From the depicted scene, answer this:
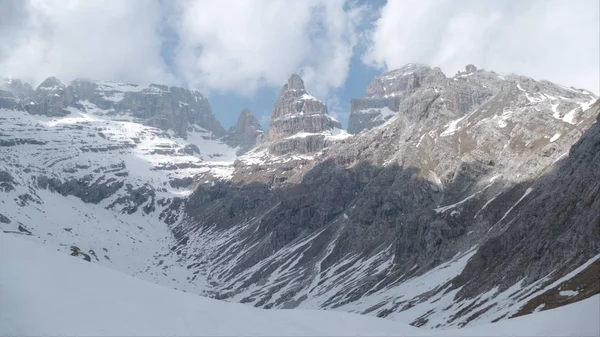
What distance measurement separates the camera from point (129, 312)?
81.9ft

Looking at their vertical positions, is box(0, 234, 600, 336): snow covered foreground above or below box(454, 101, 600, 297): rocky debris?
above

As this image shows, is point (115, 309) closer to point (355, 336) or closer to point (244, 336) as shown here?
point (244, 336)

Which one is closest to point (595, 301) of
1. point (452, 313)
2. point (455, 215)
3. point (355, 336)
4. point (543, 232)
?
point (355, 336)

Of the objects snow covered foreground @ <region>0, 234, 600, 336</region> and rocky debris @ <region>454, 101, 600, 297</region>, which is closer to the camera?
snow covered foreground @ <region>0, 234, 600, 336</region>

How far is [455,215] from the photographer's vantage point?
613 ft

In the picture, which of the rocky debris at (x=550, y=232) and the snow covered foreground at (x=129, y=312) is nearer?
the snow covered foreground at (x=129, y=312)

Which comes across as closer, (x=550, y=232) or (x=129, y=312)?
(x=129, y=312)

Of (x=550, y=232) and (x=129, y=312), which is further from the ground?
(x=129, y=312)

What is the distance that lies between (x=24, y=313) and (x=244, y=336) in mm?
10047

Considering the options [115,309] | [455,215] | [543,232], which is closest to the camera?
[115,309]

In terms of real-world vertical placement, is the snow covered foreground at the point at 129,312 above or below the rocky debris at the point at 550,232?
above

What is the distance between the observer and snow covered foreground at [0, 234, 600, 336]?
22.7 meters

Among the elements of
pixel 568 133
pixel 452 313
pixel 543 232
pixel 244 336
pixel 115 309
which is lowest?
pixel 452 313

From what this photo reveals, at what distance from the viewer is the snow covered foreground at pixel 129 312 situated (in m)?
22.7
